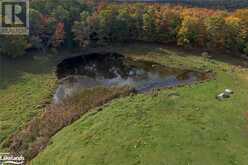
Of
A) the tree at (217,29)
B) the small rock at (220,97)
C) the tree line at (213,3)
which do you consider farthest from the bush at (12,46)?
the small rock at (220,97)

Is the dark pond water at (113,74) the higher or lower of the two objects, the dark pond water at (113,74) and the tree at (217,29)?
the lower

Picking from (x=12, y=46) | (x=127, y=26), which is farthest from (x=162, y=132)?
(x=127, y=26)

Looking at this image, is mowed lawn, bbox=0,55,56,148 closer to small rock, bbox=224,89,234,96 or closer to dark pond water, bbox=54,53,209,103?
dark pond water, bbox=54,53,209,103

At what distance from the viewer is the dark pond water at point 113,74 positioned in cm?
5256

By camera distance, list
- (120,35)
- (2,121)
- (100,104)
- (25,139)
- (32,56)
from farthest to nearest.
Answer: (120,35), (32,56), (100,104), (2,121), (25,139)

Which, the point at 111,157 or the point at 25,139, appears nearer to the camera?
the point at 111,157

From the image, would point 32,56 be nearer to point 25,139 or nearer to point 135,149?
point 25,139

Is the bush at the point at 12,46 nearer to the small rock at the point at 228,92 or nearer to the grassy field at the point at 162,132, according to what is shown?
the grassy field at the point at 162,132

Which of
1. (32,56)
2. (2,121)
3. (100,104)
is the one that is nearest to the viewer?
(2,121)

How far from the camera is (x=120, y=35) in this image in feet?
220

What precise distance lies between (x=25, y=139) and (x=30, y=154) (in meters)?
2.79

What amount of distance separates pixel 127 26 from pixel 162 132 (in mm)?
33855

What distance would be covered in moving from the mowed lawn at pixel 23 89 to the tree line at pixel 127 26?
2830 millimetres

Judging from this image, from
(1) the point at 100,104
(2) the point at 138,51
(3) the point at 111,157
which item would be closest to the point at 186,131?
(3) the point at 111,157
